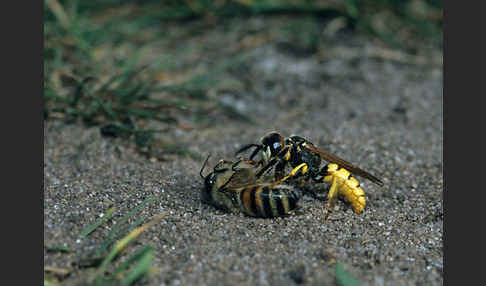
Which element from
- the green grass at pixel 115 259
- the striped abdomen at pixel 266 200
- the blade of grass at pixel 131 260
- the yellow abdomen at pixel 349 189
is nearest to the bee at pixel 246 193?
the striped abdomen at pixel 266 200

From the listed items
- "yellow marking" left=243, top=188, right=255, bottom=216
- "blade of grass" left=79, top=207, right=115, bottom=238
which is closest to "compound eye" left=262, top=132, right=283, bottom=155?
"yellow marking" left=243, top=188, right=255, bottom=216

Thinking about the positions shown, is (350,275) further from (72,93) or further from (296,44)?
(296,44)

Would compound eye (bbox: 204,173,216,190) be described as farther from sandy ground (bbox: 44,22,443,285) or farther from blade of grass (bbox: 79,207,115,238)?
blade of grass (bbox: 79,207,115,238)

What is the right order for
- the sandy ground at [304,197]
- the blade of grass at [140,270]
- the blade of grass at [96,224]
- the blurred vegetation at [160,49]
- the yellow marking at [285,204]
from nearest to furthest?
the blade of grass at [140,270] → the sandy ground at [304,197] → the blade of grass at [96,224] → the yellow marking at [285,204] → the blurred vegetation at [160,49]

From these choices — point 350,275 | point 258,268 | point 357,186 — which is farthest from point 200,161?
point 350,275

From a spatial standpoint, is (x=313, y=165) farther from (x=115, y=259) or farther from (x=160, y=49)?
(x=160, y=49)

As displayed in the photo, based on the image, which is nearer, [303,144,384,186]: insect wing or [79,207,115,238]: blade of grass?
[79,207,115,238]: blade of grass

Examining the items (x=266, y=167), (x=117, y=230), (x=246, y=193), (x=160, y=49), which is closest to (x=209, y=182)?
(x=246, y=193)

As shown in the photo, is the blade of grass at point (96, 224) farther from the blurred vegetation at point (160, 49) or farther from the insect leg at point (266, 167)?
the blurred vegetation at point (160, 49)
